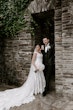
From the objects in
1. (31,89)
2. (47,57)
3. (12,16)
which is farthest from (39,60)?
(12,16)

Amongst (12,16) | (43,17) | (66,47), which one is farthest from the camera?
(12,16)

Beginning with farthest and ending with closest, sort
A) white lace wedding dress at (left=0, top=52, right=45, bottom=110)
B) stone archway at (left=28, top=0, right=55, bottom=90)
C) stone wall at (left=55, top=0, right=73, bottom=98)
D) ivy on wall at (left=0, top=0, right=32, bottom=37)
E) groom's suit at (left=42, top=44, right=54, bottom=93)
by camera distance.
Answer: ivy on wall at (left=0, top=0, right=32, bottom=37) → stone archway at (left=28, top=0, right=55, bottom=90) → groom's suit at (left=42, top=44, right=54, bottom=93) → white lace wedding dress at (left=0, top=52, right=45, bottom=110) → stone wall at (left=55, top=0, right=73, bottom=98)

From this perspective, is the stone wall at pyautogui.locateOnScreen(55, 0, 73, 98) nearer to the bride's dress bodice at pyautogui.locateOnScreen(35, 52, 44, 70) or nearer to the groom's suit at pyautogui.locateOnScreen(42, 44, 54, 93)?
the groom's suit at pyautogui.locateOnScreen(42, 44, 54, 93)

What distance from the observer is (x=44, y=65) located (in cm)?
819

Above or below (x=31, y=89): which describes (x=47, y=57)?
above

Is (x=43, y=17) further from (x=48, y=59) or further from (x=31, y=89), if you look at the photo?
(x=31, y=89)

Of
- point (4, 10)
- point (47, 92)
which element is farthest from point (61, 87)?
point (4, 10)

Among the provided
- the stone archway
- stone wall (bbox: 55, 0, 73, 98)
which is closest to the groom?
stone wall (bbox: 55, 0, 73, 98)

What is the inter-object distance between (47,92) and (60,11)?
2.29m

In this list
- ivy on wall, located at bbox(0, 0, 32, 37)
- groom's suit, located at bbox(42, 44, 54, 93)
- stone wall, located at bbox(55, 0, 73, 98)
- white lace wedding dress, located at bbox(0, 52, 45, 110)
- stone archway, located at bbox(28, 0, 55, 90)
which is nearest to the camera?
stone wall, located at bbox(55, 0, 73, 98)

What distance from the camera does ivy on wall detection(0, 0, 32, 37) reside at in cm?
948

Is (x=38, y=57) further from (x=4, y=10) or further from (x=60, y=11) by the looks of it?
(x=4, y=10)

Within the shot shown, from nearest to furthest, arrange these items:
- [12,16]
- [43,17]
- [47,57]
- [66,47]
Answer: [66,47] < [47,57] < [43,17] < [12,16]

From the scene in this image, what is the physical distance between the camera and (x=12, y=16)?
9695mm
